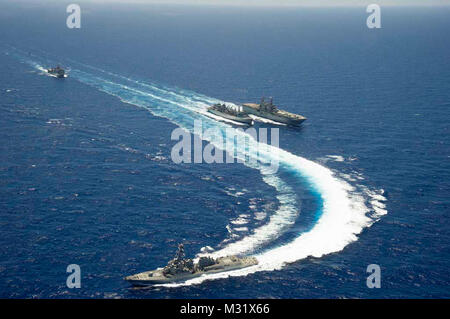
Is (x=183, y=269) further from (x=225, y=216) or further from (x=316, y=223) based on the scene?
(x=316, y=223)

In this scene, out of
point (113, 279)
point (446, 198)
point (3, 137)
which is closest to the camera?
point (113, 279)

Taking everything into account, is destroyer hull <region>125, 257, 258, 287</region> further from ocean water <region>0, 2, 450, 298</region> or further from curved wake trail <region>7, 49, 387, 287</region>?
ocean water <region>0, 2, 450, 298</region>

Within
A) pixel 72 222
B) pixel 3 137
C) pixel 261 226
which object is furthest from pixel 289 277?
pixel 3 137

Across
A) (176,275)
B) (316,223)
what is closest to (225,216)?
(316,223)

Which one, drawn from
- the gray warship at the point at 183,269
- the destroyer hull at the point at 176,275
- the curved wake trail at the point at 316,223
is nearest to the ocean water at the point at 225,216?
the curved wake trail at the point at 316,223

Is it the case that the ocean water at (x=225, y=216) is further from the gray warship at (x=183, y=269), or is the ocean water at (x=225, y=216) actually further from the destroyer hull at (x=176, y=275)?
the gray warship at (x=183, y=269)

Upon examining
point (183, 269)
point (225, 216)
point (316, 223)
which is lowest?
point (183, 269)

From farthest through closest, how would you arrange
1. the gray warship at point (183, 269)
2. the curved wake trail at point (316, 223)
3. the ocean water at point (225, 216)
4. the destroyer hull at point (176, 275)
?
the curved wake trail at point (316, 223)
the ocean water at point (225, 216)
the gray warship at point (183, 269)
the destroyer hull at point (176, 275)
